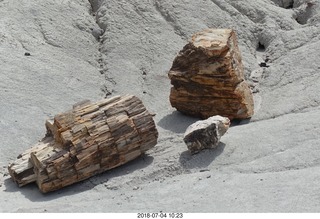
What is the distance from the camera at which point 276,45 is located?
1163cm

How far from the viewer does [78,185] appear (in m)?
7.63

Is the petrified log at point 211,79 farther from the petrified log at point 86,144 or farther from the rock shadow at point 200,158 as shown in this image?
the petrified log at point 86,144

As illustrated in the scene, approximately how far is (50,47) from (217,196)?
203 inches

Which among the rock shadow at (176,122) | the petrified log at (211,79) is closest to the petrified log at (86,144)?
the rock shadow at (176,122)

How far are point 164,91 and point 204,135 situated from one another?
8.52 ft

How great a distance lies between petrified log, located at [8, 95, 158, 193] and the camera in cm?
743

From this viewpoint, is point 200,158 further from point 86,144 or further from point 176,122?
point 176,122

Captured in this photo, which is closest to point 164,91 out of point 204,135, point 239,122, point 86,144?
point 239,122

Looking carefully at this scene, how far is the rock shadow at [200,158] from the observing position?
7713mm

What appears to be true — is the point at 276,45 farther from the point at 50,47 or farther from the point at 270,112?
the point at 50,47

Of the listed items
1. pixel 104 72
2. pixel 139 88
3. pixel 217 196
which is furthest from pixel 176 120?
pixel 217 196

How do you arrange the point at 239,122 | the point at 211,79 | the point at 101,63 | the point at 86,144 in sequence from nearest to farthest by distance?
the point at 86,144 < the point at 211,79 < the point at 239,122 < the point at 101,63

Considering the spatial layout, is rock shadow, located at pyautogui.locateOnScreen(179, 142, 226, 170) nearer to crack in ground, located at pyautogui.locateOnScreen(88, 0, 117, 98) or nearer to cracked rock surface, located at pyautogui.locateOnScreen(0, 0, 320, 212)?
cracked rock surface, located at pyautogui.locateOnScreen(0, 0, 320, 212)

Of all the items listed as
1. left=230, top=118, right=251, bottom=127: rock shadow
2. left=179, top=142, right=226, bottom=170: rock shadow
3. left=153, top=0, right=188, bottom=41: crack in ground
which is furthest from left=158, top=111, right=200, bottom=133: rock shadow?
left=153, top=0, right=188, bottom=41: crack in ground
